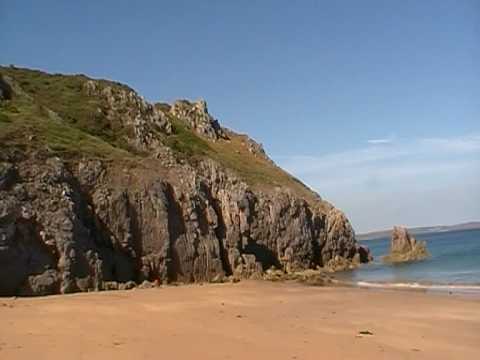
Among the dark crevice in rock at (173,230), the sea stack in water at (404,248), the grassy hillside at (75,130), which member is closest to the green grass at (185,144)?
the grassy hillside at (75,130)

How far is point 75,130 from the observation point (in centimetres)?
4150

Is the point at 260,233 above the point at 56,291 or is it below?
above

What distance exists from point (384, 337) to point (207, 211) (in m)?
27.4

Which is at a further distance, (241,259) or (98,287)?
(241,259)

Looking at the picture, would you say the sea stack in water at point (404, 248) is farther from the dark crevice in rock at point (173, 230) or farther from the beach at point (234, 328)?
the beach at point (234, 328)

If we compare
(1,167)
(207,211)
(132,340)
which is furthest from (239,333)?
(207,211)

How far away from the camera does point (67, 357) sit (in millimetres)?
10492

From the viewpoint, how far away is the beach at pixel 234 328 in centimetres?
1170

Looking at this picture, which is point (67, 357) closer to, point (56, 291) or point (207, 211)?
Answer: point (56, 291)

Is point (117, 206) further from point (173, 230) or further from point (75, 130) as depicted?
point (75, 130)

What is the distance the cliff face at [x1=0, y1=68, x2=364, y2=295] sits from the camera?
27.2 m

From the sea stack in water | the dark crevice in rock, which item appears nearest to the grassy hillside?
the dark crevice in rock

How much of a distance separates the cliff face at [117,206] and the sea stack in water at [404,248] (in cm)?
1185

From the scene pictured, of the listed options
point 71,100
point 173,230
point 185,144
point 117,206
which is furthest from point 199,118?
point 117,206
